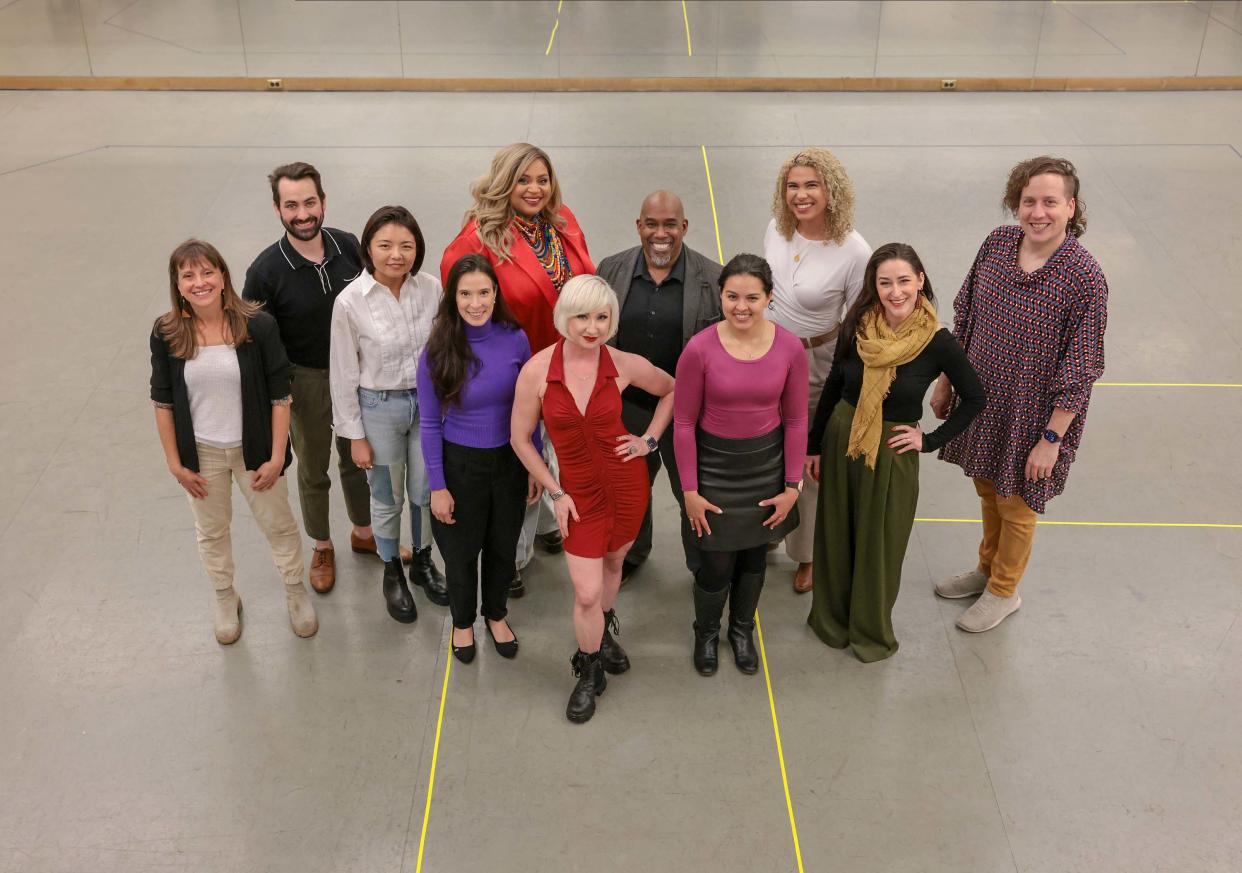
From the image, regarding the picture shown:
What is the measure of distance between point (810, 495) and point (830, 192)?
123 centimetres

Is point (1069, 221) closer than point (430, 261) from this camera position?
Yes

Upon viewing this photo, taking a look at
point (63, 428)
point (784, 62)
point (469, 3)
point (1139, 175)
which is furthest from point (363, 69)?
point (1139, 175)

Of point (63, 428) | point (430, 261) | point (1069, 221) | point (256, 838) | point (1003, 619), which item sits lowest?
point (256, 838)

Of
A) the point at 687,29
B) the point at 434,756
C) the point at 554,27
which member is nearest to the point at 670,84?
the point at 687,29

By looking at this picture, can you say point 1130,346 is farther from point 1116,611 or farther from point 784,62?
point 784,62

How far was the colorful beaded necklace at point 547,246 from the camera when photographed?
4.14 metres

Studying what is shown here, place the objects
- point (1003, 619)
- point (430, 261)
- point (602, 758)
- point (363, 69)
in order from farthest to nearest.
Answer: point (363, 69) < point (430, 261) < point (1003, 619) < point (602, 758)

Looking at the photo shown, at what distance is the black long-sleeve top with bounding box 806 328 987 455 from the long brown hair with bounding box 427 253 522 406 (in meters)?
1.25

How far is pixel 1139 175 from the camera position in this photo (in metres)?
8.66

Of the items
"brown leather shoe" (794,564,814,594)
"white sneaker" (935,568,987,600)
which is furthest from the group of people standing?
"brown leather shoe" (794,564,814,594)

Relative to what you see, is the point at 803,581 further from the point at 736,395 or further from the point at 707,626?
the point at 736,395

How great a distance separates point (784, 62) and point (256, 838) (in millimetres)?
9564

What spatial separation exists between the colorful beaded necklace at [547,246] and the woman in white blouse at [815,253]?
2.55ft

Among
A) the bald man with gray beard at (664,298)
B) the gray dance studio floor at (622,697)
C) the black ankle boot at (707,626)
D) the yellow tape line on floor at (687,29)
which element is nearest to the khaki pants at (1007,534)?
the gray dance studio floor at (622,697)
